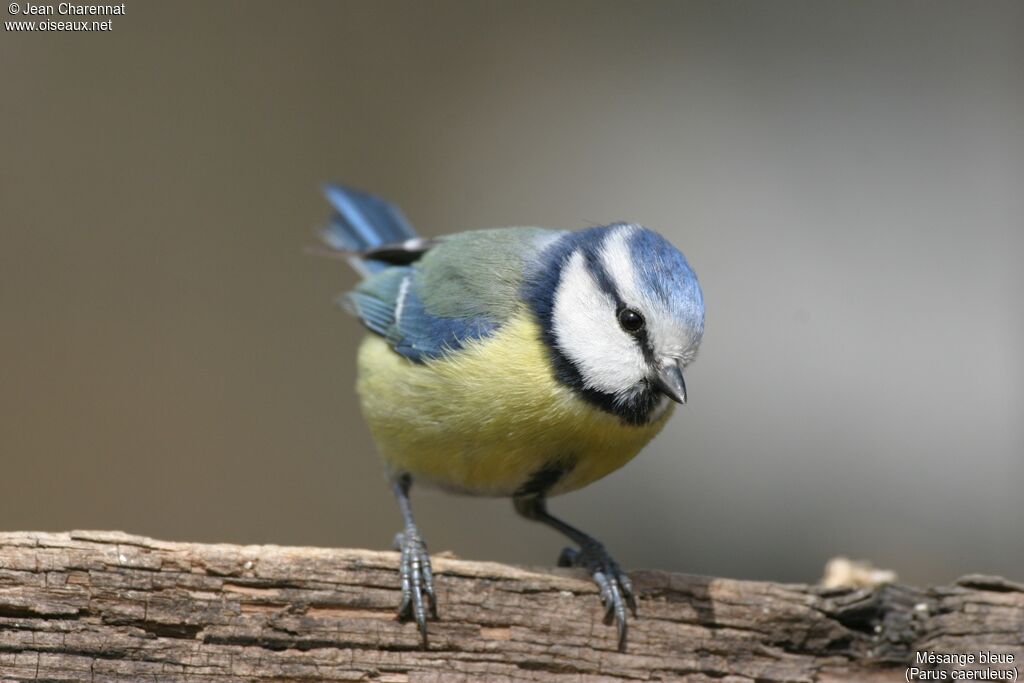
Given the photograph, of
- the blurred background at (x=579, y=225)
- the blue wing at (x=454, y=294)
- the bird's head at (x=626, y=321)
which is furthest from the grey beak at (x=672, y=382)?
the blurred background at (x=579, y=225)

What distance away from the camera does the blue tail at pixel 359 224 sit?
302 centimetres

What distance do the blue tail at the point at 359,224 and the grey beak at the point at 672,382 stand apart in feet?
4.08

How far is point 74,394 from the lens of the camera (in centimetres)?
379

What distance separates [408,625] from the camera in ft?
6.27

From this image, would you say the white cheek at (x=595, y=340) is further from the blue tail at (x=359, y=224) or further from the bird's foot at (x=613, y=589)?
the blue tail at (x=359, y=224)

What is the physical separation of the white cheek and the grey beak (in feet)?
0.14

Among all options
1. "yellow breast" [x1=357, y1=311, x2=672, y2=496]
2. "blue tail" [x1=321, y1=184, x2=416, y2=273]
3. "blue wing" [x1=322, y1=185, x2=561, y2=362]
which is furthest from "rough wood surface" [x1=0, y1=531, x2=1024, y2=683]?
"blue tail" [x1=321, y1=184, x2=416, y2=273]

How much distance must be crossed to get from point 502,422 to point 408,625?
430 millimetres

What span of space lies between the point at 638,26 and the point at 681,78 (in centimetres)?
30

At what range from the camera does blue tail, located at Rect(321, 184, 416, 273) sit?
9.89 ft

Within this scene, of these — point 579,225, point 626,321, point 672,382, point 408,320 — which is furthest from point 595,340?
point 579,225

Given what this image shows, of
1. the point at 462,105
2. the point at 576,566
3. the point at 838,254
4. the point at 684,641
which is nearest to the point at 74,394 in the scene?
the point at 462,105

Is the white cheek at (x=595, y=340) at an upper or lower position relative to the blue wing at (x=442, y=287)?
lower

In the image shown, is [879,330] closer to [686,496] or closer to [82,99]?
[686,496]
